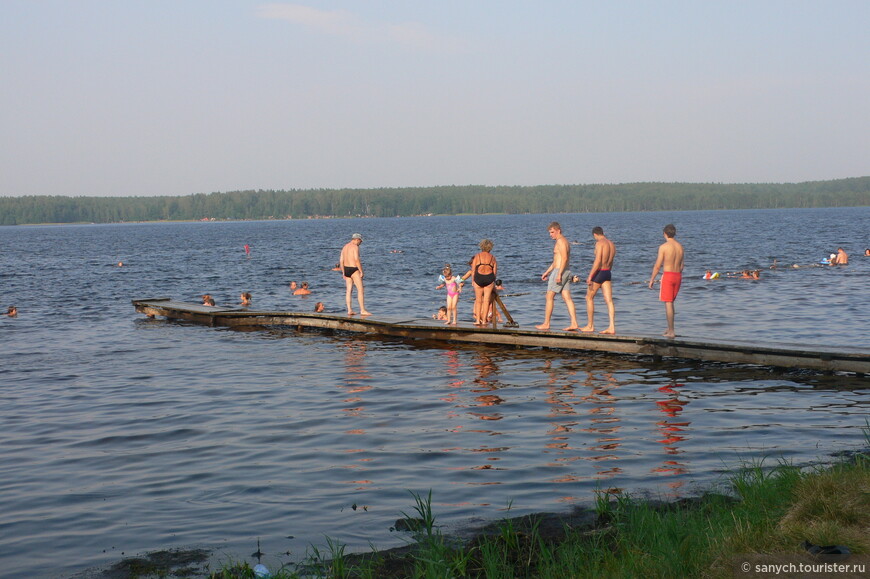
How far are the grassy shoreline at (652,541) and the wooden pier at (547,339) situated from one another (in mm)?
6739

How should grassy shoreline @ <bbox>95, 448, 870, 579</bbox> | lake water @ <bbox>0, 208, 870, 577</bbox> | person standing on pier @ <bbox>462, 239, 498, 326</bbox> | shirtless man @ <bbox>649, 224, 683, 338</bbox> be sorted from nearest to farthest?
grassy shoreline @ <bbox>95, 448, 870, 579</bbox> < lake water @ <bbox>0, 208, 870, 577</bbox> < shirtless man @ <bbox>649, 224, 683, 338</bbox> < person standing on pier @ <bbox>462, 239, 498, 326</bbox>

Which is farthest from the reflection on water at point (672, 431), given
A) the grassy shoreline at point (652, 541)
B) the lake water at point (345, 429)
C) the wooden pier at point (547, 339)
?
the wooden pier at point (547, 339)

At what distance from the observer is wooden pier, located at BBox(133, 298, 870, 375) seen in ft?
44.7

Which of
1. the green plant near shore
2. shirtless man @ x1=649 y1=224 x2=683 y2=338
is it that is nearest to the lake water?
the green plant near shore

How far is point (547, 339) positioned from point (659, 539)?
11247mm

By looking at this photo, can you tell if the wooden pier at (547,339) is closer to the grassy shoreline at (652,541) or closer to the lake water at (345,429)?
Result: the lake water at (345,429)

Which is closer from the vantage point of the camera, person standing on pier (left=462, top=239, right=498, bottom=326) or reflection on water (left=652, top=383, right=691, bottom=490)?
reflection on water (left=652, top=383, right=691, bottom=490)

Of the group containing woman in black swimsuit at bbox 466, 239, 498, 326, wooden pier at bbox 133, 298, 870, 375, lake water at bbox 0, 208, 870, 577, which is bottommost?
lake water at bbox 0, 208, 870, 577

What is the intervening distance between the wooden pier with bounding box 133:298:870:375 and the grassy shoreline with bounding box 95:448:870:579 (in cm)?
674

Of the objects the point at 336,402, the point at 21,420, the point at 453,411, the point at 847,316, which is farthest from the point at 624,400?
the point at 847,316

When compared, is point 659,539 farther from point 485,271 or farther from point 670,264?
point 485,271

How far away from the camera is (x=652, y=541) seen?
224 inches

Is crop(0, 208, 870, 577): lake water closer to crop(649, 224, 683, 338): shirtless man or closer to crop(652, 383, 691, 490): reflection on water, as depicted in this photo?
crop(652, 383, 691, 490): reflection on water

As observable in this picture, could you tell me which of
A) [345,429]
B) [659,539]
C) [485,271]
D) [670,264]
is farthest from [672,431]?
[485,271]
